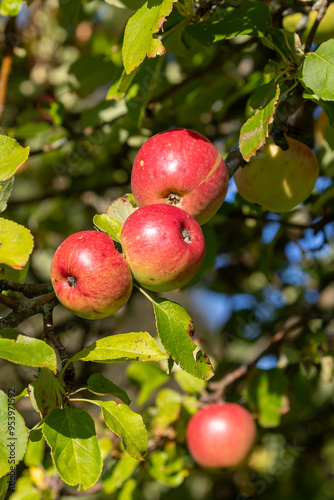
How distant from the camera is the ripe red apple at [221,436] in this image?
1.84 m

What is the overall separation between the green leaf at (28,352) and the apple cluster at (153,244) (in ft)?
0.47

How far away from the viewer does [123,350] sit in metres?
0.99

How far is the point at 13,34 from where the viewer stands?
213 cm

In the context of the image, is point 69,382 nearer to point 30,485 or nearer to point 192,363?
point 192,363

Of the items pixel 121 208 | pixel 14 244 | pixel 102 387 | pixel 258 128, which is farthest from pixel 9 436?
pixel 258 128

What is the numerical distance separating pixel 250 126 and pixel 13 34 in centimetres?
150

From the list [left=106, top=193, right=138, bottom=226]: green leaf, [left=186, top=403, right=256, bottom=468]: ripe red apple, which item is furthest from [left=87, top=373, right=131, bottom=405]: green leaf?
[left=186, top=403, right=256, bottom=468]: ripe red apple

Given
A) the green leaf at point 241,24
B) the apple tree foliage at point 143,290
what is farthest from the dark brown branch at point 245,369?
the green leaf at point 241,24

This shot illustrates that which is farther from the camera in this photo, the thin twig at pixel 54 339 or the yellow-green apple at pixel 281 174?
the yellow-green apple at pixel 281 174

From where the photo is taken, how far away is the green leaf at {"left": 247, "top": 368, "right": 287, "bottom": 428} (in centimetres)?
191

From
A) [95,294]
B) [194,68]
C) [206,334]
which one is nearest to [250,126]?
[95,294]

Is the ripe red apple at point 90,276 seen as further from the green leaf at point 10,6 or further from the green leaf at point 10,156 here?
the green leaf at point 10,6

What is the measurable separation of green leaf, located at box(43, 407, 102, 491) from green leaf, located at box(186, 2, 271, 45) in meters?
0.92

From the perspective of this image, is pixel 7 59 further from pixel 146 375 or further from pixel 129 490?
pixel 129 490
